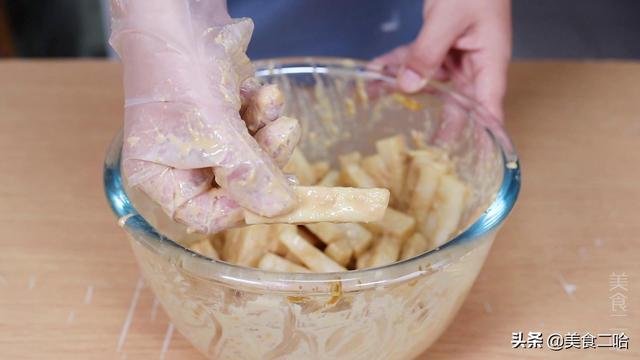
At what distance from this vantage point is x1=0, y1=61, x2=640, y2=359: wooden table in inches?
33.0

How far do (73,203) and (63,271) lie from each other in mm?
145

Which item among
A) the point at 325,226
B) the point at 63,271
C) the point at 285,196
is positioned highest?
the point at 285,196

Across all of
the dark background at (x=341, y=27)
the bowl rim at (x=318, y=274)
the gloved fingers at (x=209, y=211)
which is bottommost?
the dark background at (x=341, y=27)

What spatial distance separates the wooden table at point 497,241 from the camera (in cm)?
84

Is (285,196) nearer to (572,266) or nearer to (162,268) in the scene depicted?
(162,268)

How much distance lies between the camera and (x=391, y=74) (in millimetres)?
1035

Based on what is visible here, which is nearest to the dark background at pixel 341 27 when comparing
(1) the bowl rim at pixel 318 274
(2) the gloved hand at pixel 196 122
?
(1) the bowl rim at pixel 318 274

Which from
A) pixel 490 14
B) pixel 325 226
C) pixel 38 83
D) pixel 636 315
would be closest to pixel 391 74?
pixel 490 14

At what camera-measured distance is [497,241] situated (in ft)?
3.21

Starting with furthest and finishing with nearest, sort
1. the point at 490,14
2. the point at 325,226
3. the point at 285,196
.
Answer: the point at 490,14 → the point at 325,226 → the point at 285,196

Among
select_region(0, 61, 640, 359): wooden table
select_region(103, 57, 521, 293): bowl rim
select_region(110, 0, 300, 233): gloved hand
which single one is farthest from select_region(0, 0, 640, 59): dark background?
select_region(110, 0, 300, 233): gloved hand

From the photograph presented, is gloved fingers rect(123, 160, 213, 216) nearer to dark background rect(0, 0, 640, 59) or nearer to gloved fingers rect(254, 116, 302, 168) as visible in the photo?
gloved fingers rect(254, 116, 302, 168)

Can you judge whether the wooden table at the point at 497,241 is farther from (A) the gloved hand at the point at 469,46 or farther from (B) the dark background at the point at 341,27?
(B) the dark background at the point at 341,27

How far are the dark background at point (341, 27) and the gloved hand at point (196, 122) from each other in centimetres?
71
